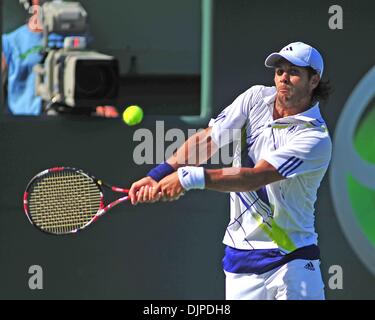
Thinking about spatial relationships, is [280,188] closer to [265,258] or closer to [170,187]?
[265,258]

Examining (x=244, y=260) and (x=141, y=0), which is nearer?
(x=244, y=260)

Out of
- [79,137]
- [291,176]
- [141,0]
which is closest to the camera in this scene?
[291,176]

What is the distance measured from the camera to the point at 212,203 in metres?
6.56

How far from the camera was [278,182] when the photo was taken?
5.43 metres

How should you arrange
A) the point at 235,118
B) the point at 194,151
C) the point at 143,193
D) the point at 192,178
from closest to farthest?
the point at 192,178 < the point at 143,193 < the point at 235,118 < the point at 194,151

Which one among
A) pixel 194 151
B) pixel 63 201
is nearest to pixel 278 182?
pixel 194 151

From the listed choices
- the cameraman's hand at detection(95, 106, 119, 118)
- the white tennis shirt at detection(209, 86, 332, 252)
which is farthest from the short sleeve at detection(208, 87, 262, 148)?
the cameraman's hand at detection(95, 106, 119, 118)

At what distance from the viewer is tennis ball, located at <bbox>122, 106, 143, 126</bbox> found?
641 cm

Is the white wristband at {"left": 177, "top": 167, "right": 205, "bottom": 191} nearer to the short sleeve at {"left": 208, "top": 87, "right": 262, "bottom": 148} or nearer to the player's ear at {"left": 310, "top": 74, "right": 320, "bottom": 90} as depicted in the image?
the short sleeve at {"left": 208, "top": 87, "right": 262, "bottom": 148}

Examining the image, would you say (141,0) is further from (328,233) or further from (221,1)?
(328,233)

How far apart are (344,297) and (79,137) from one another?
1.59 m

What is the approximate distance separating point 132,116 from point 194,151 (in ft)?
2.68

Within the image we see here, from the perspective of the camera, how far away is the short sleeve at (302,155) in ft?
17.4

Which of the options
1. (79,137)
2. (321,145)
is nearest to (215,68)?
(79,137)
